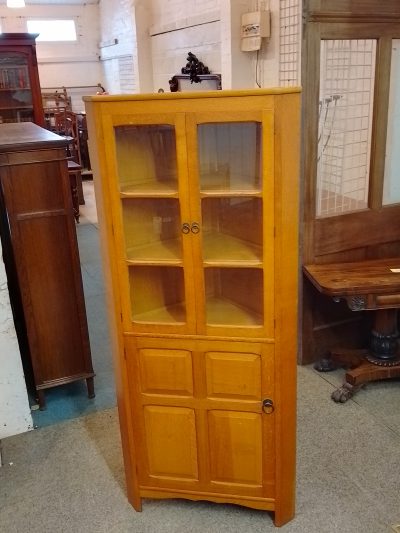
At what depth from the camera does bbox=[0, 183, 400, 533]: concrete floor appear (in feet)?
6.72

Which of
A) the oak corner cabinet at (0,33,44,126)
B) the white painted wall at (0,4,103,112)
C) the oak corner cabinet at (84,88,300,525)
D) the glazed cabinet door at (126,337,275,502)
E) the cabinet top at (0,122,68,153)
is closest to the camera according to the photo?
the oak corner cabinet at (84,88,300,525)

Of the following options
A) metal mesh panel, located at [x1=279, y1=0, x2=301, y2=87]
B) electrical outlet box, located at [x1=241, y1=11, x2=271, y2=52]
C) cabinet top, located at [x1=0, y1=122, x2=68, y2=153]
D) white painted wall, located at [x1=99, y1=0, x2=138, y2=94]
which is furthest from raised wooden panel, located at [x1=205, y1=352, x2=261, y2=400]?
white painted wall, located at [x1=99, y1=0, x2=138, y2=94]

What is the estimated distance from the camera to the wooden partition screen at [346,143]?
8.71 ft

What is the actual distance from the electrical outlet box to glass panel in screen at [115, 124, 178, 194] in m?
1.72

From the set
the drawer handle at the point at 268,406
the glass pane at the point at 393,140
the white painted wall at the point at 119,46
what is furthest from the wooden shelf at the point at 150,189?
the white painted wall at the point at 119,46

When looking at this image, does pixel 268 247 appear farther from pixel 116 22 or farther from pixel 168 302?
pixel 116 22

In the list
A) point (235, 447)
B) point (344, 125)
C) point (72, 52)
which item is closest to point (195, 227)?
point (235, 447)

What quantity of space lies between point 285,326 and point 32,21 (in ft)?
26.1

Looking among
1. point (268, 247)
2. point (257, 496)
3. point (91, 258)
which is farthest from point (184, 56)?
point (257, 496)

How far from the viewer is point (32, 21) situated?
8.13 metres

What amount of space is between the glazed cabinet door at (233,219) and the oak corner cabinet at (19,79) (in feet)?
17.5

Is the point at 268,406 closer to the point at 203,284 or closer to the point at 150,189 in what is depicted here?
the point at 203,284

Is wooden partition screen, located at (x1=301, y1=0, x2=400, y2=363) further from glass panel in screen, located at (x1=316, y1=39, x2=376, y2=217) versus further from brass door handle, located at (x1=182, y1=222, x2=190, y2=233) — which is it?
brass door handle, located at (x1=182, y1=222, x2=190, y2=233)

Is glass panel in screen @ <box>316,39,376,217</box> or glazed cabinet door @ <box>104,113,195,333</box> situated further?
glass panel in screen @ <box>316,39,376,217</box>
